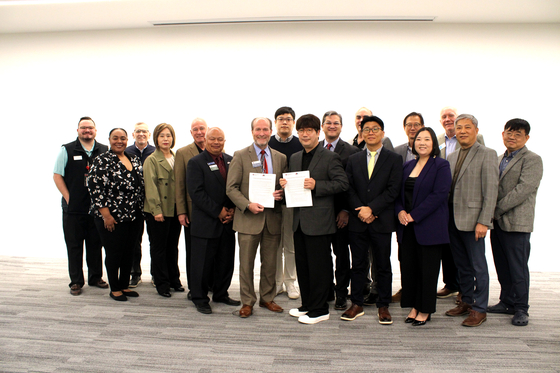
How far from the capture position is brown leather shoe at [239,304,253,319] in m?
3.41

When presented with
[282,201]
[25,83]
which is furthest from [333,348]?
[25,83]

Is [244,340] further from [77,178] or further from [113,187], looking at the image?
[77,178]

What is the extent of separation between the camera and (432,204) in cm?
308

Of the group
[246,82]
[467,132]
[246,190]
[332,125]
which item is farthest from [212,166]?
[246,82]

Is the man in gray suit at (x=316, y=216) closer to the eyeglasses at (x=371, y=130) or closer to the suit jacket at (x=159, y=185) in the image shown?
the eyeglasses at (x=371, y=130)

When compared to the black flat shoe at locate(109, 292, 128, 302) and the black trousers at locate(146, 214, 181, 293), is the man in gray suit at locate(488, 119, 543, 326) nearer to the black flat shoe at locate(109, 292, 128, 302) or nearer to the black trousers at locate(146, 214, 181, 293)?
the black trousers at locate(146, 214, 181, 293)

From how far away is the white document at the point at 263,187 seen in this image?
3.31 m

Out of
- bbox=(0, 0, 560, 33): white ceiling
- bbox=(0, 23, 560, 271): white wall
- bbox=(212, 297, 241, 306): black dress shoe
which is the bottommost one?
bbox=(212, 297, 241, 306): black dress shoe

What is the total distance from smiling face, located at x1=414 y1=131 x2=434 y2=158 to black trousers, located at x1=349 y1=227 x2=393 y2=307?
78 centimetres

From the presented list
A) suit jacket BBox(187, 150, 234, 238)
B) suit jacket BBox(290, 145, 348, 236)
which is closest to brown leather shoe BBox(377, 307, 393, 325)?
suit jacket BBox(290, 145, 348, 236)

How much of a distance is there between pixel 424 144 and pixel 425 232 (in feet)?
2.40

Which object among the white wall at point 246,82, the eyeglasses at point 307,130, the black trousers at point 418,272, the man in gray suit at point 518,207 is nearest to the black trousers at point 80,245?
the white wall at point 246,82

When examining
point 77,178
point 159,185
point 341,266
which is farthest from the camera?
point 77,178

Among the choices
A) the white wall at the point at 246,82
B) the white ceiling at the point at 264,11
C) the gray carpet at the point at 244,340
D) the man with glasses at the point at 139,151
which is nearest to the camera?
the gray carpet at the point at 244,340
